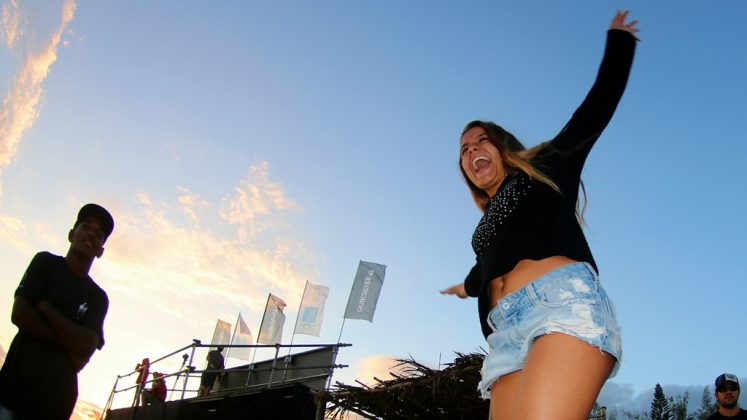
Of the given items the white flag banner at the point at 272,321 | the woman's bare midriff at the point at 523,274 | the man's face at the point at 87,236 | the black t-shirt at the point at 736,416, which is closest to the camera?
the woman's bare midriff at the point at 523,274

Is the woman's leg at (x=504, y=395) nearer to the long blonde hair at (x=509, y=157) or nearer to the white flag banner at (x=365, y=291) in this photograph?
the long blonde hair at (x=509, y=157)

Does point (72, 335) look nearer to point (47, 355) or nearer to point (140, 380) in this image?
point (47, 355)

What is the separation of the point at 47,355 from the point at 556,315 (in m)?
1.90

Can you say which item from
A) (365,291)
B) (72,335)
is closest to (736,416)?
(72,335)

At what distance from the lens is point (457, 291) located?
8.29 ft

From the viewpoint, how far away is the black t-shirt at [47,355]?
1.97 m

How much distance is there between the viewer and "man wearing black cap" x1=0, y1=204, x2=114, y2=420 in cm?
198

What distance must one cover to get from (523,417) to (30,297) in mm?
1879

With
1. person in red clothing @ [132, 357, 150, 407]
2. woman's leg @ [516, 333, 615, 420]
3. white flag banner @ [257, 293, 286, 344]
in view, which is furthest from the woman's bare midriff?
white flag banner @ [257, 293, 286, 344]

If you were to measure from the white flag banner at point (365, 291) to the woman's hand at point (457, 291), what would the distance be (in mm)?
11566

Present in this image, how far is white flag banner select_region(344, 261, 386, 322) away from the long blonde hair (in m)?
12.0

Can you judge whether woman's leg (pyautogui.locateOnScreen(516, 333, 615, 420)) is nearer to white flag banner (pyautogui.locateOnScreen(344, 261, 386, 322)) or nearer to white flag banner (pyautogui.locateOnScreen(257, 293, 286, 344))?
white flag banner (pyautogui.locateOnScreen(344, 261, 386, 322))

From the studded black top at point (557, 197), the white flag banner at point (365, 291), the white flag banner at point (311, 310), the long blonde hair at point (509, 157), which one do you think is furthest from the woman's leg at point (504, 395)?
the white flag banner at point (311, 310)

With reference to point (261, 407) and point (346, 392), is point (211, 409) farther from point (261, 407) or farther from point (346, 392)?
point (346, 392)
